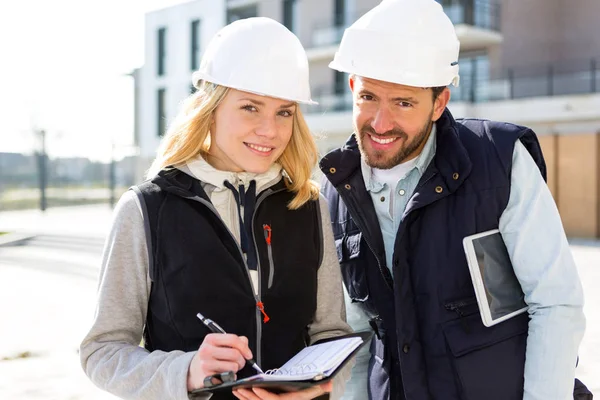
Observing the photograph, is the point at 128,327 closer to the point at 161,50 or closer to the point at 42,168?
the point at 42,168

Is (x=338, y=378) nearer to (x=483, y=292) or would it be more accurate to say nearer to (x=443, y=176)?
(x=483, y=292)

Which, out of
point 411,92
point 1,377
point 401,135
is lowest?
point 1,377

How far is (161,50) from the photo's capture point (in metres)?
34.4

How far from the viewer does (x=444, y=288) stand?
244cm

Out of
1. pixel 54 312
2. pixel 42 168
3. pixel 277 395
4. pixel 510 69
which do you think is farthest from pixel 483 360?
pixel 42 168

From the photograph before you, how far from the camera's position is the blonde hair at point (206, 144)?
236cm

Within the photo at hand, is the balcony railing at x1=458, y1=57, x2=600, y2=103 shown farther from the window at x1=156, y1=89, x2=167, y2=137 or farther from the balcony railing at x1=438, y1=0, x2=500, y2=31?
the window at x1=156, y1=89, x2=167, y2=137

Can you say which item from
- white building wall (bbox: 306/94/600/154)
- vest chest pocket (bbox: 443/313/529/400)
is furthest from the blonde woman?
white building wall (bbox: 306/94/600/154)

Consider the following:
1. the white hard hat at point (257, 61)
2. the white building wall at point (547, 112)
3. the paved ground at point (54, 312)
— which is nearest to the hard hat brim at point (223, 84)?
the white hard hat at point (257, 61)

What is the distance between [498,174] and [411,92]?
46cm

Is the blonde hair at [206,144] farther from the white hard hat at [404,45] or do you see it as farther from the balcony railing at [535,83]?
the balcony railing at [535,83]

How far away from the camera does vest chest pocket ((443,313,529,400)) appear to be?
2.39m

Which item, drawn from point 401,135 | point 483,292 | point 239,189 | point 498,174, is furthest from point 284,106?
point 483,292

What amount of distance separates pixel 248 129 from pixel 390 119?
590 millimetres
